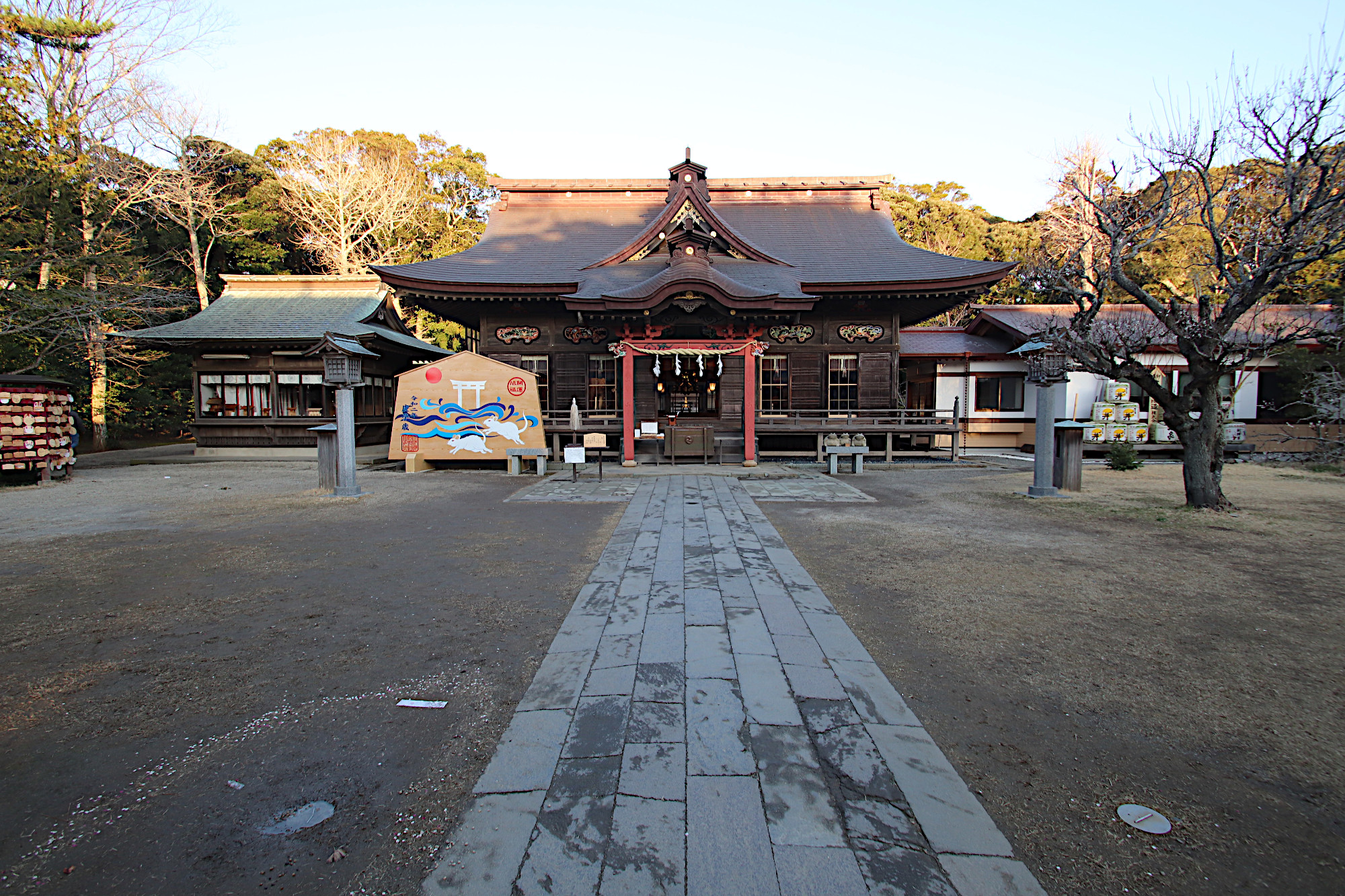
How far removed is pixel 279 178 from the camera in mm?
26562

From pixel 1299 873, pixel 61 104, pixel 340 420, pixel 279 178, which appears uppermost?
pixel 279 178

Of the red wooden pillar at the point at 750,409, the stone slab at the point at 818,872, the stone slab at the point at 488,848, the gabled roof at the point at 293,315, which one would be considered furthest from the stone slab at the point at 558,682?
the gabled roof at the point at 293,315

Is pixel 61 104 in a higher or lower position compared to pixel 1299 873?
higher

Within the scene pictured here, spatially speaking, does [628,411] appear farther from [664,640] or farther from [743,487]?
[664,640]

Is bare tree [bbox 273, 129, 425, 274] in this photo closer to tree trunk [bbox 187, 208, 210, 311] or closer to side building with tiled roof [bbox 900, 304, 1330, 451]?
tree trunk [bbox 187, 208, 210, 311]

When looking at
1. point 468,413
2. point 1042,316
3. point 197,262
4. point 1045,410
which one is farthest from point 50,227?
point 1042,316

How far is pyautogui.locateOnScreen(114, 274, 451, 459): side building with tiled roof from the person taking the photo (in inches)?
660

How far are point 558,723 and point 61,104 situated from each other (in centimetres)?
2578

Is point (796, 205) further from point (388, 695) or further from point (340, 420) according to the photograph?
point (388, 695)

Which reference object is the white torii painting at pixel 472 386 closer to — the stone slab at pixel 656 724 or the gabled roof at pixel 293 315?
the gabled roof at pixel 293 315

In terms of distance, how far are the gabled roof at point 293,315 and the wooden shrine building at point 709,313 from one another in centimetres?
275

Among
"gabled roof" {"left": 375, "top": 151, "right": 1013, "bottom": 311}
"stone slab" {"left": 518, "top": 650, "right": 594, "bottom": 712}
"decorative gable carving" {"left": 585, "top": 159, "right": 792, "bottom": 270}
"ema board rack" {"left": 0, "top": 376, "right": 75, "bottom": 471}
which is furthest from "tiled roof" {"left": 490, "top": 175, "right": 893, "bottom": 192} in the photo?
"stone slab" {"left": 518, "top": 650, "right": 594, "bottom": 712}

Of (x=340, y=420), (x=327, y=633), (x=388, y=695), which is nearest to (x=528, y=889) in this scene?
(x=388, y=695)

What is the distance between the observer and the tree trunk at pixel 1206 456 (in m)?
7.97
